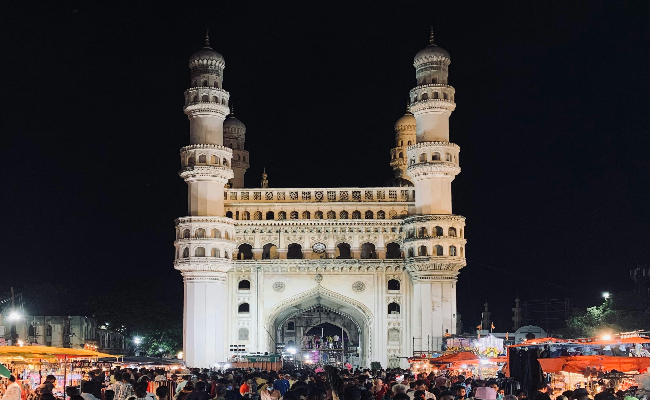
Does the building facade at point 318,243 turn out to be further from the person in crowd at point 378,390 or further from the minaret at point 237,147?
the person in crowd at point 378,390

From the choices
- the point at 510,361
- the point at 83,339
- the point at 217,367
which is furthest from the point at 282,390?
the point at 83,339

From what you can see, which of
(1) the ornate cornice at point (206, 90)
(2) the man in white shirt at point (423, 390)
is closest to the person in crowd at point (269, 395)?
(2) the man in white shirt at point (423, 390)

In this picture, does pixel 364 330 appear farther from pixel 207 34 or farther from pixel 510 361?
pixel 510 361

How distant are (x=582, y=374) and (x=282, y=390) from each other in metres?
7.59

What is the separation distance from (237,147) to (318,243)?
12.1m

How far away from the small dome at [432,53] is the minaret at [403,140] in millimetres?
9658

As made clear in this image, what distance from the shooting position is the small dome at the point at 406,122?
70.5 metres

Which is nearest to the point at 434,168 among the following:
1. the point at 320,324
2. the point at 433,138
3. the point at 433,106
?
the point at 433,138

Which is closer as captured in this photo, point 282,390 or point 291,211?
point 282,390

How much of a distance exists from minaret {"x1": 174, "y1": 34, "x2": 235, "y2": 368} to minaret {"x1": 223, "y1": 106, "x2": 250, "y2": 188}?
890 cm

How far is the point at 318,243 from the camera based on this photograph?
60906mm

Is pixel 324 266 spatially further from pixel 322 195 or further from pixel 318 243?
pixel 322 195

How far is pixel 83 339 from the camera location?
231 ft

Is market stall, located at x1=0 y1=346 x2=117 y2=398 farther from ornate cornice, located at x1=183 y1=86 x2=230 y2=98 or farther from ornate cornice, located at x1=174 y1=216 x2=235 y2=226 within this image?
ornate cornice, located at x1=183 y1=86 x2=230 y2=98
